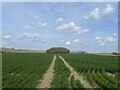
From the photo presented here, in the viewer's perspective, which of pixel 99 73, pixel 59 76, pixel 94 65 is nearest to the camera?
pixel 59 76

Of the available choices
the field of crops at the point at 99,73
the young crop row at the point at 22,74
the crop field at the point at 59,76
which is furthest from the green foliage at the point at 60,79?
the field of crops at the point at 99,73

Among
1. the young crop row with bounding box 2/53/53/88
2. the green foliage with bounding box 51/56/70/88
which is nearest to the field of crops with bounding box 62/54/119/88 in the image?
the green foliage with bounding box 51/56/70/88

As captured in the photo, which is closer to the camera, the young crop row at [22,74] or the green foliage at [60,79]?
the green foliage at [60,79]

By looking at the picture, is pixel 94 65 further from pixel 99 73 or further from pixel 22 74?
pixel 22 74

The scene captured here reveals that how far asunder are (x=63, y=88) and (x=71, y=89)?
0.54 meters

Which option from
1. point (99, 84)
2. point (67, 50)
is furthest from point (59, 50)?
point (99, 84)

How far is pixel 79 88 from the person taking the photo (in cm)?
1355

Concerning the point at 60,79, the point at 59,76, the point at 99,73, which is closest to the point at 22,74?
the point at 59,76

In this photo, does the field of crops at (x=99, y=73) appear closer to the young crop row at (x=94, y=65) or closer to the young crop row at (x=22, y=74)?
the young crop row at (x=94, y=65)

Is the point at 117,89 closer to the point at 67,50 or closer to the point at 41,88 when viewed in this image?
the point at 41,88

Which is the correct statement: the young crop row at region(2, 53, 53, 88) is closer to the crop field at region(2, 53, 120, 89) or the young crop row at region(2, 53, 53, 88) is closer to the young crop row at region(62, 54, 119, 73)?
the crop field at region(2, 53, 120, 89)

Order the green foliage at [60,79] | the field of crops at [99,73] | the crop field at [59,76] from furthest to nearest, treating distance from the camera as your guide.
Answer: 1. the field of crops at [99,73]
2. the crop field at [59,76]
3. the green foliage at [60,79]

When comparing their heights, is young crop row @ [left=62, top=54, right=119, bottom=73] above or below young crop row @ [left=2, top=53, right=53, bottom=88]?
below

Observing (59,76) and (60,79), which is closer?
(60,79)
